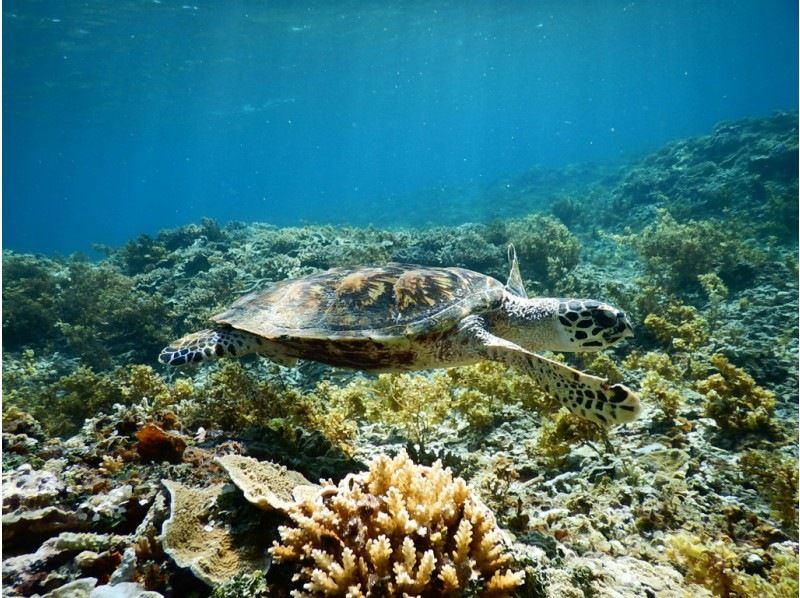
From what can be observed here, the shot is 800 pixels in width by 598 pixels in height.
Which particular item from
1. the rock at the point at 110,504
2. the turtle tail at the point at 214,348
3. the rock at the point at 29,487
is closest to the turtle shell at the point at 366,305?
the turtle tail at the point at 214,348

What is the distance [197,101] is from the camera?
153ft

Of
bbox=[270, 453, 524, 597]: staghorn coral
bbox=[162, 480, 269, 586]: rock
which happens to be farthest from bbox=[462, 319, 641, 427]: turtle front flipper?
bbox=[162, 480, 269, 586]: rock

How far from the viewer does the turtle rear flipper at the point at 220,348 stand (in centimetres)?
438

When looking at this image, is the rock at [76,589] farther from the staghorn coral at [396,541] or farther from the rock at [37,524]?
the staghorn coral at [396,541]

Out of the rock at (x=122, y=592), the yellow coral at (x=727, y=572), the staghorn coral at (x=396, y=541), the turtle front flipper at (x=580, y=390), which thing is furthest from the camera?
the turtle front flipper at (x=580, y=390)

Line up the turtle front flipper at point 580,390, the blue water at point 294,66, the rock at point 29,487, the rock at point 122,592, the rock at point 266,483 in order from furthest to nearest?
the blue water at point 294,66
the turtle front flipper at point 580,390
the rock at point 29,487
the rock at point 266,483
the rock at point 122,592

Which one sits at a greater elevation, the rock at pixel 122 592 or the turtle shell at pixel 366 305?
the turtle shell at pixel 366 305

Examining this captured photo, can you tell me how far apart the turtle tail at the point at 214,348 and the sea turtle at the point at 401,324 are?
0.4 inches

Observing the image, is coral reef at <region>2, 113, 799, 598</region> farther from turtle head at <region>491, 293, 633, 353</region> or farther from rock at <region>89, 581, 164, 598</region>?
turtle head at <region>491, 293, 633, 353</region>

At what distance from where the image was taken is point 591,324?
4.07 metres

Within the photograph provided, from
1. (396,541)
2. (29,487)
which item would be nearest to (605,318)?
(396,541)

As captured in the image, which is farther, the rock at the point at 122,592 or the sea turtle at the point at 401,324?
the sea turtle at the point at 401,324

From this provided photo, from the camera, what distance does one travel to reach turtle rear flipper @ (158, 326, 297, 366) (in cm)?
438

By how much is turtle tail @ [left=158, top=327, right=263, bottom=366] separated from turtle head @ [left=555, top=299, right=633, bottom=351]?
3130 millimetres
